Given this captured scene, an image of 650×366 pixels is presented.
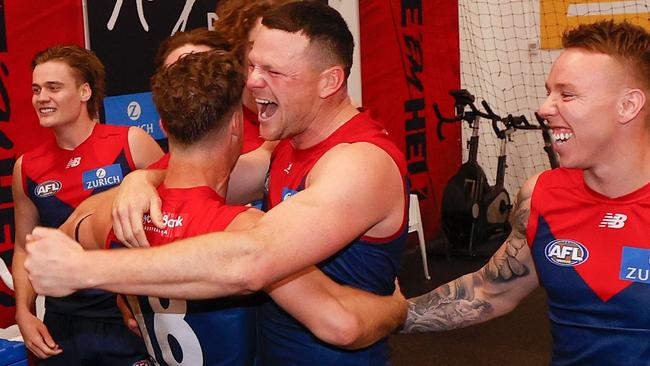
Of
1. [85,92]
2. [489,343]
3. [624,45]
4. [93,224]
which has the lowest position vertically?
[489,343]

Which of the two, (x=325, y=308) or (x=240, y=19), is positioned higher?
(x=240, y=19)

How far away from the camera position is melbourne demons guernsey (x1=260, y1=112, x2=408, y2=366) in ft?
7.11

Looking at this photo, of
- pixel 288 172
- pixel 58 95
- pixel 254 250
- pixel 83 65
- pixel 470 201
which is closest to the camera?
pixel 254 250

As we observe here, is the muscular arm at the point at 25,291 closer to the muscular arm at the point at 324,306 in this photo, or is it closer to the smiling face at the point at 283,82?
the smiling face at the point at 283,82

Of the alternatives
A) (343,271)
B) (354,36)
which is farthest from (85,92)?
(354,36)

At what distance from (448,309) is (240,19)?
3.79 ft

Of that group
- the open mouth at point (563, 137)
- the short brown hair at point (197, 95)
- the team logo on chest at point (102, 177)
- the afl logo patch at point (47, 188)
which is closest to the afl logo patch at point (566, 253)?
the open mouth at point (563, 137)

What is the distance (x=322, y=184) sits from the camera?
6.47ft

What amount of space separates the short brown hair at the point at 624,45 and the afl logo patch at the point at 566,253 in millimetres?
443

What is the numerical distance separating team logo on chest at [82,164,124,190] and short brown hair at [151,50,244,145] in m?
1.59

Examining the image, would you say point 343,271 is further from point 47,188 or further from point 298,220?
point 47,188

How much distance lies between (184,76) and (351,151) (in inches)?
18.3

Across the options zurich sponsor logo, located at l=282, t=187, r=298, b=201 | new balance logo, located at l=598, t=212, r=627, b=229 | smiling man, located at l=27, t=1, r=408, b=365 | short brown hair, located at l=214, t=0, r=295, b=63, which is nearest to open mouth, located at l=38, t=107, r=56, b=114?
short brown hair, located at l=214, t=0, r=295, b=63

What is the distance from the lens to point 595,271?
2246 mm
